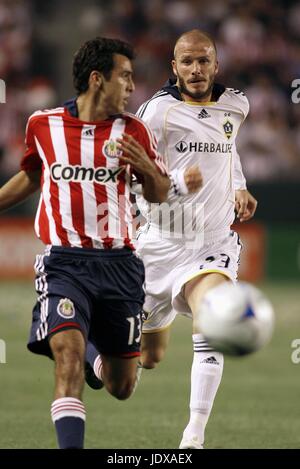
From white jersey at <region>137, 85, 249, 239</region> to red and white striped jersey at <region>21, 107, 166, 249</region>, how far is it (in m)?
1.37

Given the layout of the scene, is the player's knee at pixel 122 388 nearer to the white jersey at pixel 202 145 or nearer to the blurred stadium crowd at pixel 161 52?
the white jersey at pixel 202 145

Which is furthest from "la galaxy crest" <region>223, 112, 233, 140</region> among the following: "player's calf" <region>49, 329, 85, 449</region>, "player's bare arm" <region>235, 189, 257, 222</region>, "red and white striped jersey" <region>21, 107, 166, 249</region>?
"player's calf" <region>49, 329, 85, 449</region>

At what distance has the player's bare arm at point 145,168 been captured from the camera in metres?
5.81

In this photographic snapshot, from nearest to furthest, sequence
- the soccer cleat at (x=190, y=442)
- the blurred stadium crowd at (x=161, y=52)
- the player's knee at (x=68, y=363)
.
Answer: the player's knee at (x=68, y=363) < the soccer cleat at (x=190, y=442) < the blurred stadium crowd at (x=161, y=52)

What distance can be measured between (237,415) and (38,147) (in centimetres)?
328

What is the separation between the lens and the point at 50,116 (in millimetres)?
6012

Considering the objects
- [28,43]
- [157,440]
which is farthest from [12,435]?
[28,43]

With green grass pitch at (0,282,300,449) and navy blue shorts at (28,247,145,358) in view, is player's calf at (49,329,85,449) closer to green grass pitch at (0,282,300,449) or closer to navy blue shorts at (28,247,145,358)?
navy blue shorts at (28,247,145,358)

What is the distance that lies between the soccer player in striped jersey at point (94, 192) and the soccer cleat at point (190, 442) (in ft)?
3.05

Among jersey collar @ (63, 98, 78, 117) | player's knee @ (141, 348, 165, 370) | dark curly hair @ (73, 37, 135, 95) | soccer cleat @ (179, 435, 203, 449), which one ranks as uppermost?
dark curly hair @ (73, 37, 135, 95)

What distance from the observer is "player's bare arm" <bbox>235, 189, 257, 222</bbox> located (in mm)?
7234

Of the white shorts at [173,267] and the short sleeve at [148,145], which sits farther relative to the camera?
the white shorts at [173,267]

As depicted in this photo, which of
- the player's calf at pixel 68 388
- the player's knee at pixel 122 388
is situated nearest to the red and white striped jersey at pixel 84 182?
the player's calf at pixel 68 388

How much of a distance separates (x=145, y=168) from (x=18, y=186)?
81cm
